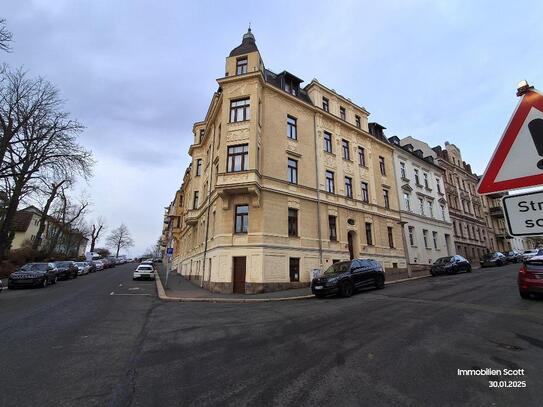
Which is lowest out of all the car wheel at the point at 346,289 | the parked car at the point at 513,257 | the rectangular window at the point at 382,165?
the car wheel at the point at 346,289

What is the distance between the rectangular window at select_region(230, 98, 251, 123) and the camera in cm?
1922

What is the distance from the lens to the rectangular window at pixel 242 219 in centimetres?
1772

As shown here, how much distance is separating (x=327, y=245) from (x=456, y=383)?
16.4 m

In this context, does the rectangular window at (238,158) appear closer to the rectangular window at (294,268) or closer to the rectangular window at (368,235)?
the rectangular window at (294,268)

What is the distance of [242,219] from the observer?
17906 mm

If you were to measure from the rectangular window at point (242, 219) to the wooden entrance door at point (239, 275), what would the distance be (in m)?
1.88

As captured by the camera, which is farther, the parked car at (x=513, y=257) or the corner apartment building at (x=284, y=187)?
the parked car at (x=513, y=257)

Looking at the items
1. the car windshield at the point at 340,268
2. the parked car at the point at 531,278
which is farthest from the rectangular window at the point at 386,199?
the parked car at the point at 531,278

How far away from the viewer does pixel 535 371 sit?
4207mm

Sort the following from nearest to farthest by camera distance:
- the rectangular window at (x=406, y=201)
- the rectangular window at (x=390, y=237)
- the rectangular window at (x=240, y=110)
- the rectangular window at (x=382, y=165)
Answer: the rectangular window at (x=240, y=110)
the rectangular window at (x=390, y=237)
the rectangular window at (x=382, y=165)
the rectangular window at (x=406, y=201)

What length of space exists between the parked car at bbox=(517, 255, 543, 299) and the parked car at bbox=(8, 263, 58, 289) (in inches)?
1070

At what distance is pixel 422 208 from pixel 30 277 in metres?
36.7

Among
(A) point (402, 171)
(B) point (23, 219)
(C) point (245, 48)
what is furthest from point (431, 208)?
(B) point (23, 219)

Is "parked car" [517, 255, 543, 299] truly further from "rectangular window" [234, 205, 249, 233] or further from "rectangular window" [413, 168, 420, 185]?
"rectangular window" [413, 168, 420, 185]
